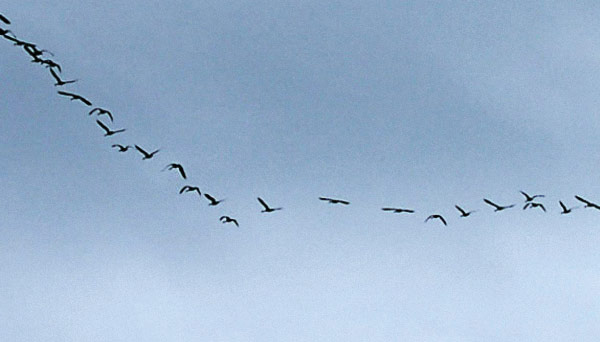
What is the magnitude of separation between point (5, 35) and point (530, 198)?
41.9 metres

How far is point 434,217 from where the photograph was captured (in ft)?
261

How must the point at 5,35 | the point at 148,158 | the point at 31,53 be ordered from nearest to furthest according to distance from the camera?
the point at 5,35, the point at 31,53, the point at 148,158

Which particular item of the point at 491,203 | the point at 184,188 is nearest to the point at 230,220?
Result: the point at 184,188

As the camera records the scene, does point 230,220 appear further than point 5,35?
Yes

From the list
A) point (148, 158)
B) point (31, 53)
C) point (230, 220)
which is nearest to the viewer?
point (31, 53)

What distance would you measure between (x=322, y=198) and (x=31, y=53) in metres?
24.4

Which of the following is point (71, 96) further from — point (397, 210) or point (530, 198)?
point (530, 198)

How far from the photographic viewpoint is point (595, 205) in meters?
73.5

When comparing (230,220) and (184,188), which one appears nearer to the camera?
(184,188)

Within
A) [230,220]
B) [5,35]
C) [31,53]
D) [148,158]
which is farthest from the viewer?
[230,220]

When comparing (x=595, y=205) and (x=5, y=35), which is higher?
(x=595, y=205)

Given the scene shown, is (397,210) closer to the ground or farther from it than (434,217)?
closer to the ground

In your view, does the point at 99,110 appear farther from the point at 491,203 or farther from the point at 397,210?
the point at 491,203

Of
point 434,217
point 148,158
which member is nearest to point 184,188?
point 148,158
